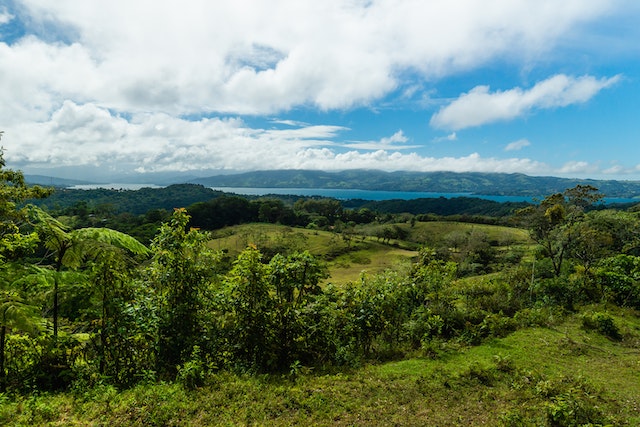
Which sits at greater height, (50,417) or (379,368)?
(50,417)

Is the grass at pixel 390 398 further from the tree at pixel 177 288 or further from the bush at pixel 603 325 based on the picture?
the bush at pixel 603 325

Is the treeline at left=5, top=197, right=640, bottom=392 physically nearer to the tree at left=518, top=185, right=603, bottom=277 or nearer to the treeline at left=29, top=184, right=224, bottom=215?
the tree at left=518, top=185, right=603, bottom=277

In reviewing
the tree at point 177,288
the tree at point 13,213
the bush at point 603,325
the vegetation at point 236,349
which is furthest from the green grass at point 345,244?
the tree at point 13,213

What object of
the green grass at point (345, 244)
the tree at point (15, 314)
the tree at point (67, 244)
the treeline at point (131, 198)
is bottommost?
the green grass at point (345, 244)

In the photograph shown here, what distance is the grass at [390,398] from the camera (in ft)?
17.9

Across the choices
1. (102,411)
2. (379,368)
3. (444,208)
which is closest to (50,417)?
(102,411)

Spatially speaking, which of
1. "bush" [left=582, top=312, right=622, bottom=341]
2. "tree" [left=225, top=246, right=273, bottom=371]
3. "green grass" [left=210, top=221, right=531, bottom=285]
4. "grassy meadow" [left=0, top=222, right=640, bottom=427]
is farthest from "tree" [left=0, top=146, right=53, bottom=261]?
"green grass" [left=210, top=221, right=531, bottom=285]

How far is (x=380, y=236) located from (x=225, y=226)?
47220 millimetres

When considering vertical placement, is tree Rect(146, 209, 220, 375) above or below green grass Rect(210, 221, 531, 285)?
above

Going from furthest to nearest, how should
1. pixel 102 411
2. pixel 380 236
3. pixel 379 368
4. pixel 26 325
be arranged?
pixel 380 236 < pixel 379 368 < pixel 102 411 < pixel 26 325

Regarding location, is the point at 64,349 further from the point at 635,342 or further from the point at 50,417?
the point at 635,342

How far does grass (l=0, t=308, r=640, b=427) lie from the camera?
17.9ft

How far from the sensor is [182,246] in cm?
683

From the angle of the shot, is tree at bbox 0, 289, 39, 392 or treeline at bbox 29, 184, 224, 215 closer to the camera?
tree at bbox 0, 289, 39, 392
